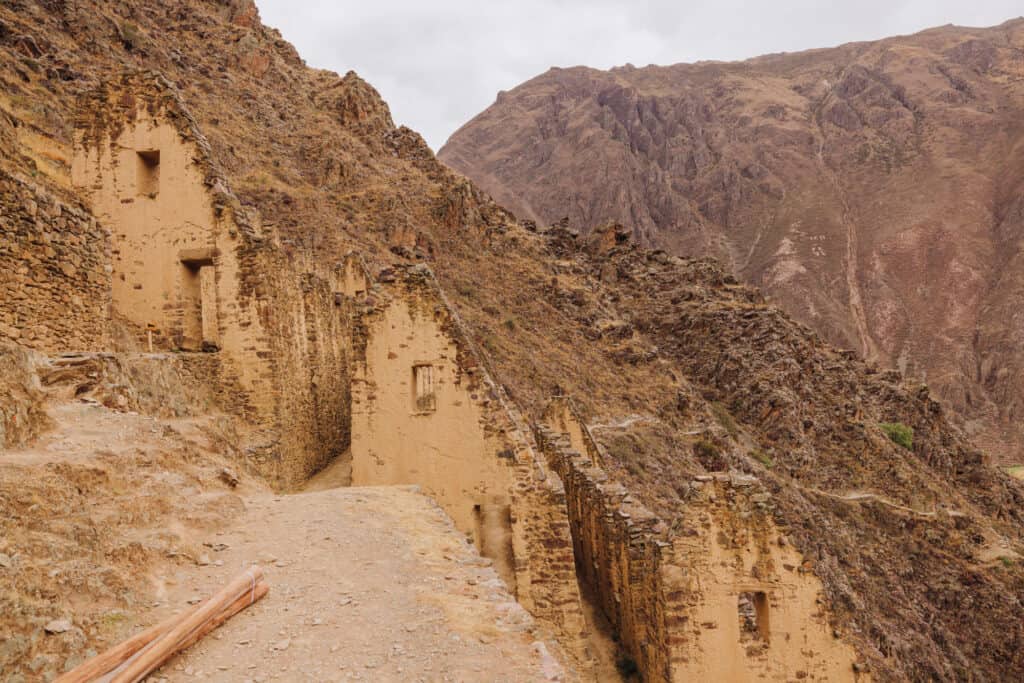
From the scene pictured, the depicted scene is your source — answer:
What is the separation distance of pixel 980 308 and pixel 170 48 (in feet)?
272

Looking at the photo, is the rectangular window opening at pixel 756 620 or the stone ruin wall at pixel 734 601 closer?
the stone ruin wall at pixel 734 601

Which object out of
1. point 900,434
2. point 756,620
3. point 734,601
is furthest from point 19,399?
point 900,434

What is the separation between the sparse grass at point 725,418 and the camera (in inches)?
1489

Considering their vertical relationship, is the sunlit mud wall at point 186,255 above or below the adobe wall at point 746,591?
above

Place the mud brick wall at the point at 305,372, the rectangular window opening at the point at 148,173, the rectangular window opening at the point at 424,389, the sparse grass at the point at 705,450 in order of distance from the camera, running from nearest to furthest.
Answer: the rectangular window opening at the point at 424,389
the mud brick wall at the point at 305,372
the rectangular window opening at the point at 148,173
the sparse grass at the point at 705,450

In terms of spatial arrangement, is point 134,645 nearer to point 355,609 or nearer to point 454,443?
point 355,609

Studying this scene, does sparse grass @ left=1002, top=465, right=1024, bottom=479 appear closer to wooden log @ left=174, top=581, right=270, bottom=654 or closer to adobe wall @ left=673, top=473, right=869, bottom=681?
adobe wall @ left=673, top=473, right=869, bottom=681

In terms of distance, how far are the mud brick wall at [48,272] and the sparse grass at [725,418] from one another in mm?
33671

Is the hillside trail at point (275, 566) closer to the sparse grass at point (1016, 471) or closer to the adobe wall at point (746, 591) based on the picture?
the adobe wall at point (746, 591)

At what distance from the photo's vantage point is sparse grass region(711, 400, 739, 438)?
37812 mm

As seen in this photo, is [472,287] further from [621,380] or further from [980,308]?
[980,308]

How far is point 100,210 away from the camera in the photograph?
1041 centimetres

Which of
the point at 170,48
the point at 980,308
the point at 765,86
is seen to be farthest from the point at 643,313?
the point at 765,86

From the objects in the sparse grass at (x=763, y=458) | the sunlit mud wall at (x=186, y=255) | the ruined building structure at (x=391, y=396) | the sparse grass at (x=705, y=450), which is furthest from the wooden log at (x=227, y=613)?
the sparse grass at (x=763, y=458)
